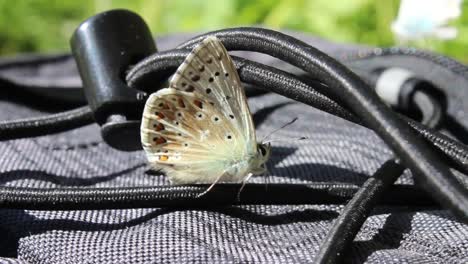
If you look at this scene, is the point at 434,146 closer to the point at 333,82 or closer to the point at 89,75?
the point at 333,82

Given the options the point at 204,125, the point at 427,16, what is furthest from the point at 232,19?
the point at 204,125

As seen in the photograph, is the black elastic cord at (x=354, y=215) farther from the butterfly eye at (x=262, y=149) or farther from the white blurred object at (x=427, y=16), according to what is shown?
the white blurred object at (x=427, y=16)

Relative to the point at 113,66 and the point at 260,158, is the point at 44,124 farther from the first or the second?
the point at 260,158

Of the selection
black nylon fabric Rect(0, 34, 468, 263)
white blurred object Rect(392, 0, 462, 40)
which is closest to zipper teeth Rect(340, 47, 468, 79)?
black nylon fabric Rect(0, 34, 468, 263)

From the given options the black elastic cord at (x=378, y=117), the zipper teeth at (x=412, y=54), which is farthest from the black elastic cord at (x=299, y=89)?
the zipper teeth at (x=412, y=54)

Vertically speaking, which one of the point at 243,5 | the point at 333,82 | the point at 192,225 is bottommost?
the point at 243,5

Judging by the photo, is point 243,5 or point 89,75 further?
point 243,5

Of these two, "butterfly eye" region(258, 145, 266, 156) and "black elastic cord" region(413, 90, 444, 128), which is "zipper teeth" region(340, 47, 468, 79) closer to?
"black elastic cord" region(413, 90, 444, 128)

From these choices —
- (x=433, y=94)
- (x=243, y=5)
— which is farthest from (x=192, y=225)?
(x=243, y=5)
